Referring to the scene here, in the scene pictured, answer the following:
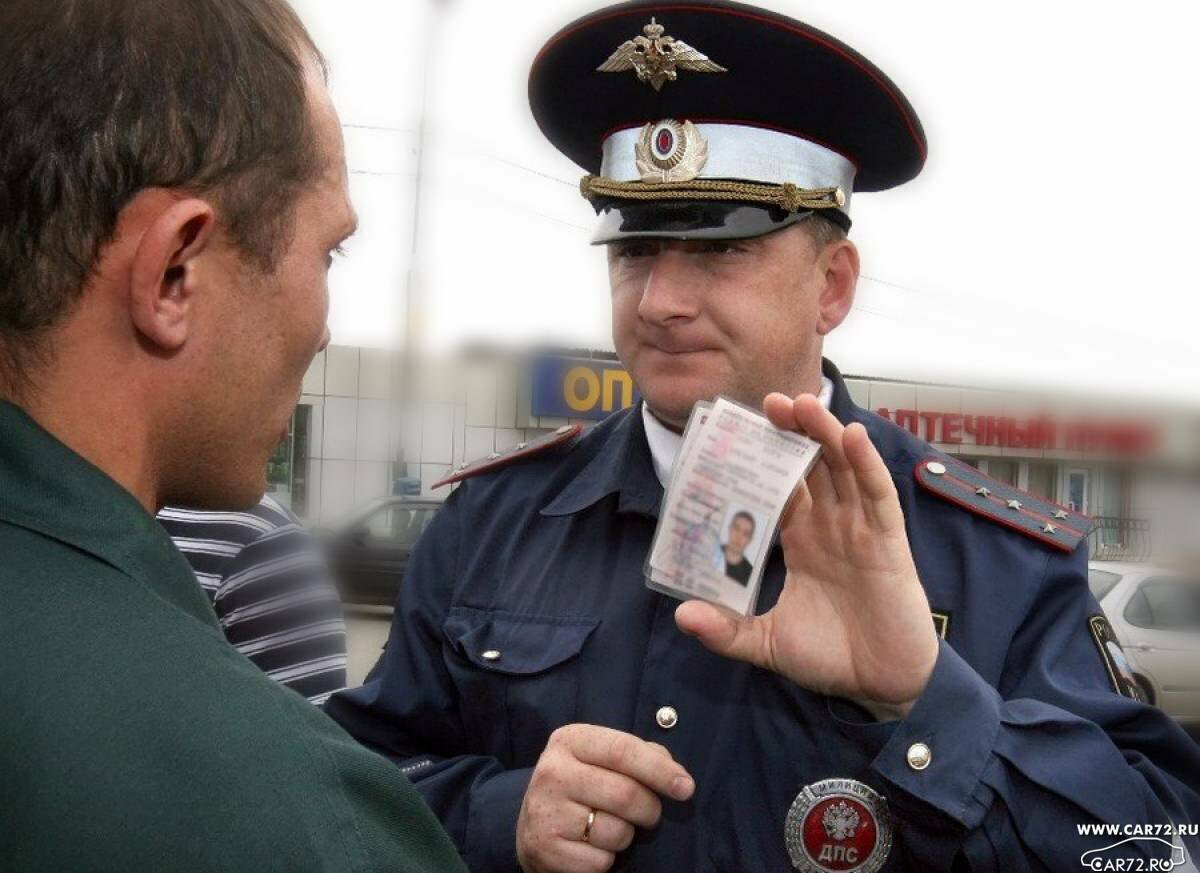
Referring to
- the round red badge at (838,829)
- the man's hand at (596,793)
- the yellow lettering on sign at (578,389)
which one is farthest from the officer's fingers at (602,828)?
the yellow lettering on sign at (578,389)

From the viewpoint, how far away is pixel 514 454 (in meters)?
2.28

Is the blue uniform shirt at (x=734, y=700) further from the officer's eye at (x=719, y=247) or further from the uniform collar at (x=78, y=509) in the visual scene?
the uniform collar at (x=78, y=509)

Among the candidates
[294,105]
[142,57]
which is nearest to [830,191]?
[294,105]

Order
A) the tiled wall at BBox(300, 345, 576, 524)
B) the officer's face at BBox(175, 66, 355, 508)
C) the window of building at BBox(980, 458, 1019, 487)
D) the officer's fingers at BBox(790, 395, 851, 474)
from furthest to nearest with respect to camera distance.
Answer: the window of building at BBox(980, 458, 1019, 487) → the tiled wall at BBox(300, 345, 576, 524) → the officer's fingers at BBox(790, 395, 851, 474) → the officer's face at BBox(175, 66, 355, 508)

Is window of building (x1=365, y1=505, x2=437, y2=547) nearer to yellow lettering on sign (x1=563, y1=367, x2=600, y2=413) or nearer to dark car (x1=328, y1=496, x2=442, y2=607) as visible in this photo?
dark car (x1=328, y1=496, x2=442, y2=607)

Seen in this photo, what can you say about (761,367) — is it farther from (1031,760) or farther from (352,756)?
(352,756)

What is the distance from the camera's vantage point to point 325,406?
1689 cm

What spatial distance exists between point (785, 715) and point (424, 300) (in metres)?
15.2

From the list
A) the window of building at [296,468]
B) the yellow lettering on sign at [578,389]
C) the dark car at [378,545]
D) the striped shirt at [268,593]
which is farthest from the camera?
the yellow lettering on sign at [578,389]

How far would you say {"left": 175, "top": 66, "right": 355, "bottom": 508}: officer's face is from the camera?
109 cm

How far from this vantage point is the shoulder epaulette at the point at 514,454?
2.25 m

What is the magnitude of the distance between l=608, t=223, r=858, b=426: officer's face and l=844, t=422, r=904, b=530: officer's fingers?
54cm

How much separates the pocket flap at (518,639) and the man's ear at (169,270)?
3.38ft

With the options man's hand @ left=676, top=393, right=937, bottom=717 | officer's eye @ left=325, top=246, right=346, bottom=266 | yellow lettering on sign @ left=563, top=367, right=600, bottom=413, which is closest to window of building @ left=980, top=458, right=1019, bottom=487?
yellow lettering on sign @ left=563, top=367, right=600, bottom=413
